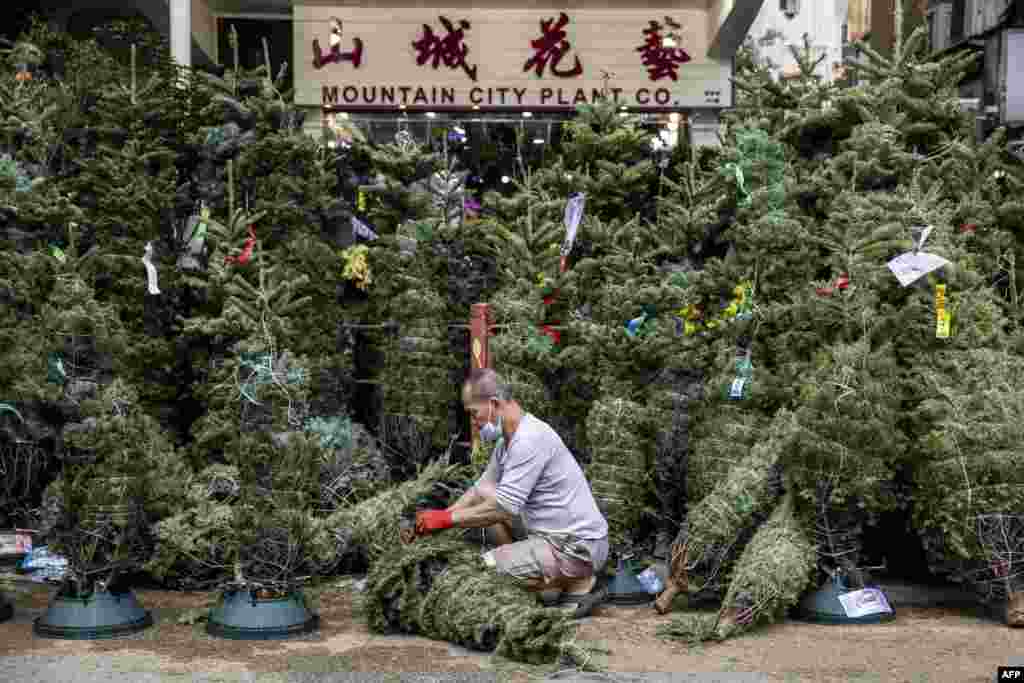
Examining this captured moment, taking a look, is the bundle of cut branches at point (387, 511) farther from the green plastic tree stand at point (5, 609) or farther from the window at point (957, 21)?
the window at point (957, 21)

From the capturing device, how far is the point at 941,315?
262 inches

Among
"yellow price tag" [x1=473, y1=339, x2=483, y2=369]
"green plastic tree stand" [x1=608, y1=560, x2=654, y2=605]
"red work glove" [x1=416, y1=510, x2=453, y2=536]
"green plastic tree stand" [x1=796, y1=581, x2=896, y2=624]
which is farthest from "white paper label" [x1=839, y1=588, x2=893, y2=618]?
"yellow price tag" [x1=473, y1=339, x2=483, y2=369]

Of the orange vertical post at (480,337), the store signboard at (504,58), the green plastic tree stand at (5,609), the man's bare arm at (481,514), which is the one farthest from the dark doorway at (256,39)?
the man's bare arm at (481,514)

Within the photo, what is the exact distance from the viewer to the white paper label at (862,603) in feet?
20.6

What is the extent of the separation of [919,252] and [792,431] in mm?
1236

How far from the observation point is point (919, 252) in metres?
6.73

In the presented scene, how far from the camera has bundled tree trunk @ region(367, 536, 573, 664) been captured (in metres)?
5.59

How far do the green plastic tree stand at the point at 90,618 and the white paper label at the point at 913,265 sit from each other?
4.27m

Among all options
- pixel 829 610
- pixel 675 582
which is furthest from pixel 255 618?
pixel 829 610

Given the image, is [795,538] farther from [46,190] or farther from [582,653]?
[46,190]

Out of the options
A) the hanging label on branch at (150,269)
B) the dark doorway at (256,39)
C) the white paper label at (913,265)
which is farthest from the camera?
the dark doorway at (256,39)

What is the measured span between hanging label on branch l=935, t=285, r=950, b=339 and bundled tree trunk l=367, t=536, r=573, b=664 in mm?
2514

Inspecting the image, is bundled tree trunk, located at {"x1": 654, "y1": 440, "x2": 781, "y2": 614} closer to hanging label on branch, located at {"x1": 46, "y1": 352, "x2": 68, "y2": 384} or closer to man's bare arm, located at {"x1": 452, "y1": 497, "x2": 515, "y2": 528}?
man's bare arm, located at {"x1": 452, "y1": 497, "x2": 515, "y2": 528}

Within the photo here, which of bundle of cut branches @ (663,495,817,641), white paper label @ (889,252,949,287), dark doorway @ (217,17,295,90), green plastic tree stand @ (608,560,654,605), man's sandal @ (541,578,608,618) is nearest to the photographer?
bundle of cut branches @ (663,495,817,641)
